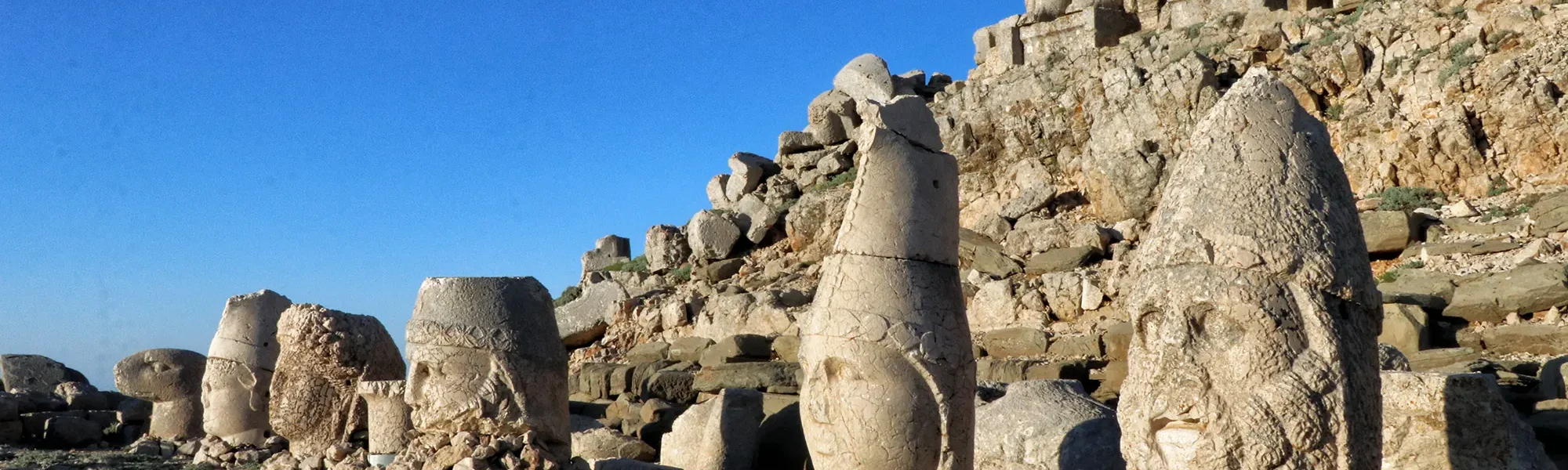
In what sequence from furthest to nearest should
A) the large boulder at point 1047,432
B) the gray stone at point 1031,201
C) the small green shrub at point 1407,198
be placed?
the gray stone at point 1031,201 → the small green shrub at point 1407,198 → the large boulder at point 1047,432

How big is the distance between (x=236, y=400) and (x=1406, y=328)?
9.68 m

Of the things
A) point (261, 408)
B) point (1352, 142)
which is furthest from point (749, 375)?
point (1352, 142)

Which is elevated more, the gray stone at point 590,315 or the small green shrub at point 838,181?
the small green shrub at point 838,181

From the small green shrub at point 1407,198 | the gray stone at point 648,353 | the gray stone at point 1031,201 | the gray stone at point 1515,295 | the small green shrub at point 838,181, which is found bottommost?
the gray stone at point 648,353

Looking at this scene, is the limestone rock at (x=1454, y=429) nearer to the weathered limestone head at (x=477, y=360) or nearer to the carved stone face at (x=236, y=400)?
the weathered limestone head at (x=477, y=360)

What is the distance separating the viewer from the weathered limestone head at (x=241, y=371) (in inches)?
434

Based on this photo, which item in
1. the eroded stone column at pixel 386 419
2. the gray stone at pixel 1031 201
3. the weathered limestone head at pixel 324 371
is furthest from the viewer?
the gray stone at pixel 1031 201

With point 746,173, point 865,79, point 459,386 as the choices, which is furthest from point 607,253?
point 459,386

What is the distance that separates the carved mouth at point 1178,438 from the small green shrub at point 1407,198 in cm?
1256

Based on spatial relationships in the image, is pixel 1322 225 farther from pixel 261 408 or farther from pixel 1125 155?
pixel 1125 155

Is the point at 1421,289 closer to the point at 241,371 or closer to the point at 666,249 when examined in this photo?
the point at 241,371

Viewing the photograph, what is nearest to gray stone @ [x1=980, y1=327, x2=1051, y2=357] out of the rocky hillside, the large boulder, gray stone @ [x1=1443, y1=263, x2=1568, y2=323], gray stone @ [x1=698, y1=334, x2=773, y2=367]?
the rocky hillside

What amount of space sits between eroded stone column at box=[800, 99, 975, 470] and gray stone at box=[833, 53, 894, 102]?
19.7 m

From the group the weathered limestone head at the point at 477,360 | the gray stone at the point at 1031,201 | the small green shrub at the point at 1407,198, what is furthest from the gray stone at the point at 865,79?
the weathered limestone head at the point at 477,360
